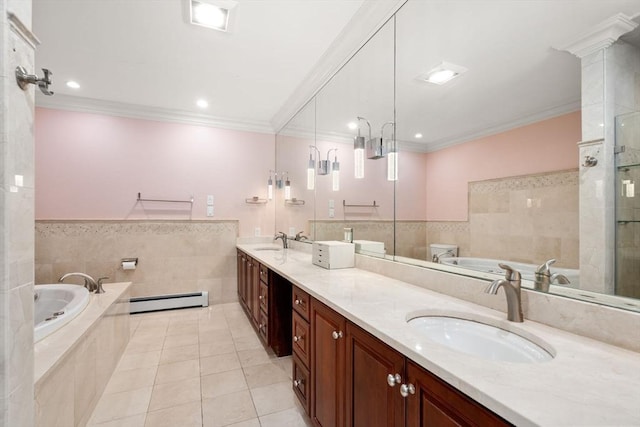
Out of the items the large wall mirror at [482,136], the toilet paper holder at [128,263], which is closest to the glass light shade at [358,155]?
the large wall mirror at [482,136]

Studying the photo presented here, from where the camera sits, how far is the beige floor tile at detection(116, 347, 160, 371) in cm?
239

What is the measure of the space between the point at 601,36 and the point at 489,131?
47cm

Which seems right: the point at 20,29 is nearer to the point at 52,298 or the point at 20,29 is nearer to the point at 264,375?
the point at 264,375

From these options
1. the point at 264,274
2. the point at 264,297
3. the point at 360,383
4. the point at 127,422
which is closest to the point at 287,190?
the point at 264,274

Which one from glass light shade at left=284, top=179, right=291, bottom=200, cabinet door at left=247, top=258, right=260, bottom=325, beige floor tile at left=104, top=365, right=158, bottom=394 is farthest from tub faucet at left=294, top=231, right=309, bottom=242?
beige floor tile at left=104, top=365, right=158, bottom=394

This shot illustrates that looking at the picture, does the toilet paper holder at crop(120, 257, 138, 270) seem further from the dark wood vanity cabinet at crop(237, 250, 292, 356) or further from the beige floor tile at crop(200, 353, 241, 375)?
the dark wood vanity cabinet at crop(237, 250, 292, 356)

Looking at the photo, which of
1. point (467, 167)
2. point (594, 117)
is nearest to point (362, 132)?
point (467, 167)

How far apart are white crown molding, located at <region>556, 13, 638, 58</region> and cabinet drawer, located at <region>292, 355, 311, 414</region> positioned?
1.91 metres

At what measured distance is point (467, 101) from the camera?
1517 millimetres

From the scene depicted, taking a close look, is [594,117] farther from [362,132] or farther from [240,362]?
[240,362]

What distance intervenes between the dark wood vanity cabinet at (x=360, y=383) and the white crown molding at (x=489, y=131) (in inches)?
41.5

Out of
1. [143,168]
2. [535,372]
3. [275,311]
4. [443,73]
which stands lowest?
[275,311]

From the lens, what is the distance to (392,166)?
202 centimetres

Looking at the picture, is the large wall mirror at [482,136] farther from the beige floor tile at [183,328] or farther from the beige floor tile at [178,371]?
the beige floor tile at [183,328]
